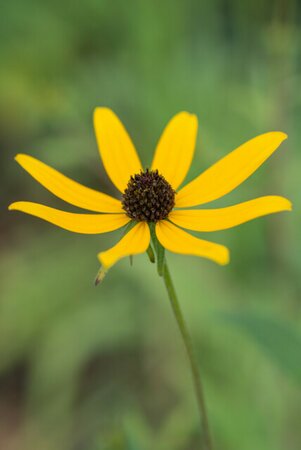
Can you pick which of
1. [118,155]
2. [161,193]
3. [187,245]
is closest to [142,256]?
[118,155]

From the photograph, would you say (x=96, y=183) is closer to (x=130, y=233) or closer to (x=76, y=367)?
(x=76, y=367)

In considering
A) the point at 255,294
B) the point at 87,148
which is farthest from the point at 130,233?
the point at 87,148

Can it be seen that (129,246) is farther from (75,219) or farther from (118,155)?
(118,155)

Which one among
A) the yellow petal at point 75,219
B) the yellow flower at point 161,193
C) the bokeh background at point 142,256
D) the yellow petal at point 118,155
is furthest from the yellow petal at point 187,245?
the bokeh background at point 142,256

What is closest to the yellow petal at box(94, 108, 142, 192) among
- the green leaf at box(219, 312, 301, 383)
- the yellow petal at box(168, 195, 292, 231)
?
the yellow petal at box(168, 195, 292, 231)

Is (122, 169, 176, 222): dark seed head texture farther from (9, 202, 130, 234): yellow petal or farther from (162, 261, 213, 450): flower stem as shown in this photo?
(162, 261, 213, 450): flower stem
